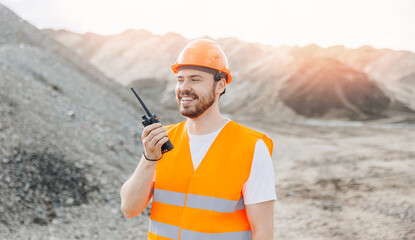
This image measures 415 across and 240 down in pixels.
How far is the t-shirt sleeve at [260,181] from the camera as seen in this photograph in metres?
1.97

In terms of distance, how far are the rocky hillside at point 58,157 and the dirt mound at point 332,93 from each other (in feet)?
93.7

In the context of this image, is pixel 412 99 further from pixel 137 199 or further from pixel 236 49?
pixel 137 199

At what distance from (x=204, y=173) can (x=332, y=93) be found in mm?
42919

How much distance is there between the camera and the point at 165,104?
50.5 metres

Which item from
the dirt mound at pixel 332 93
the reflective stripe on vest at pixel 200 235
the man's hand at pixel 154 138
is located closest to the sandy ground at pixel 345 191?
the reflective stripe on vest at pixel 200 235

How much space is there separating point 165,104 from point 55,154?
4176 centimetres

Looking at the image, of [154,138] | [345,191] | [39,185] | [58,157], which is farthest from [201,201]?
[345,191]

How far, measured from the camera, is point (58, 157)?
29.0 feet

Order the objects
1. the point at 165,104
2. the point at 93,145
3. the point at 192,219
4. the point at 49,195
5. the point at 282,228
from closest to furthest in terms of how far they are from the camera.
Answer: the point at 192,219 < the point at 49,195 < the point at 282,228 < the point at 93,145 < the point at 165,104

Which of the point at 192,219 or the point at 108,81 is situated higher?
the point at 108,81

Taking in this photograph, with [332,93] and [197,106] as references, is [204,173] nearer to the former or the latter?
[197,106]

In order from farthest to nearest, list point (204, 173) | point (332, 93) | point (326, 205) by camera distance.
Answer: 1. point (332, 93)
2. point (326, 205)
3. point (204, 173)

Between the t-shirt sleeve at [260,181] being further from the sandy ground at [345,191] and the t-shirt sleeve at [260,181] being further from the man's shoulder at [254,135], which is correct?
the sandy ground at [345,191]

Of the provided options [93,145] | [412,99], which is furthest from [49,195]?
[412,99]
